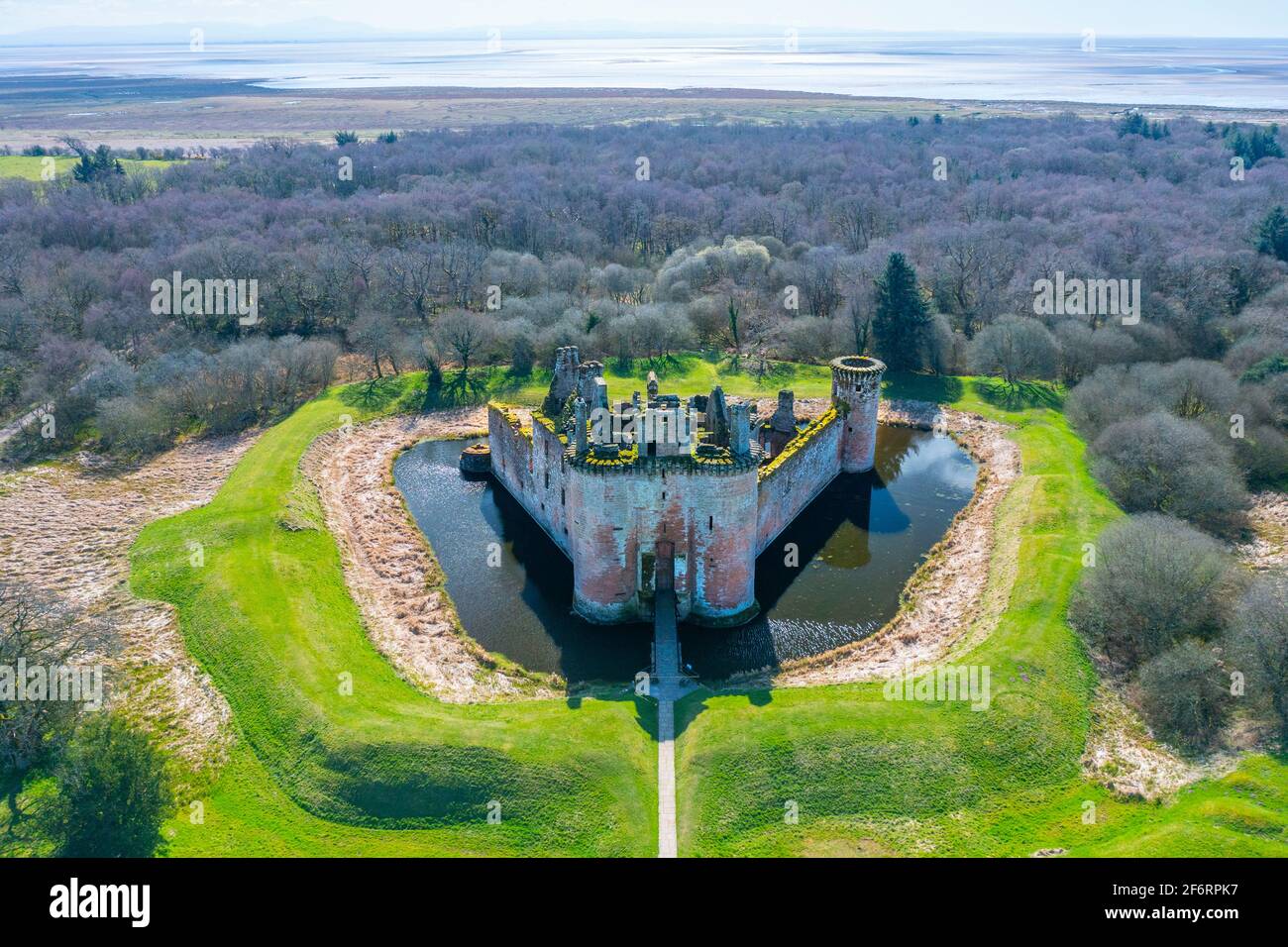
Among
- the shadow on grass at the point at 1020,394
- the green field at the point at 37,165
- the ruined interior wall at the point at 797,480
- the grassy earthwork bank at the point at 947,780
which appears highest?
the green field at the point at 37,165

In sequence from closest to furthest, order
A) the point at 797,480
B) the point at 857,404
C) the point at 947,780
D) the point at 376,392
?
the point at 947,780
the point at 797,480
the point at 857,404
the point at 376,392

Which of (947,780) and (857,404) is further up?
(857,404)

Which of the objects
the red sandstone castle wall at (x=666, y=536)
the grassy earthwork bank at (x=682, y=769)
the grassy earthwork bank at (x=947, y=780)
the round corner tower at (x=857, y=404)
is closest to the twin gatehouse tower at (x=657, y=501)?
the red sandstone castle wall at (x=666, y=536)

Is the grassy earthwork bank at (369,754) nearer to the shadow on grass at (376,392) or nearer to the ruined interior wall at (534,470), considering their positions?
the ruined interior wall at (534,470)

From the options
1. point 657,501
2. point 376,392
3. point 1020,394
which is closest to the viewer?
point 657,501

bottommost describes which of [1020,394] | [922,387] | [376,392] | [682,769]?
[682,769]

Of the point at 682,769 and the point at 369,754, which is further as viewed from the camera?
the point at 369,754

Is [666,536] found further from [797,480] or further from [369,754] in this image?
[369,754]

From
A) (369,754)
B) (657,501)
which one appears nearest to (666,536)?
(657,501)
